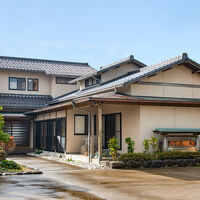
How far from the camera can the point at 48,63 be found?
32.8m

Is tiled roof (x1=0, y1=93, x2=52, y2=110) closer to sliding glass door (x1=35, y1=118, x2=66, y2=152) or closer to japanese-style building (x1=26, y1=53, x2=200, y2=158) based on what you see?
sliding glass door (x1=35, y1=118, x2=66, y2=152)

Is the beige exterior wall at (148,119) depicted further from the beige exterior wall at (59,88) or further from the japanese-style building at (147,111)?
the beige exterior wall at (59,88)

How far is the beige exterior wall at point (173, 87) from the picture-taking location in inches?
719

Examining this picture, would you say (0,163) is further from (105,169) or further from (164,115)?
(164,115)

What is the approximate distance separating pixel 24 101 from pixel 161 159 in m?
15.7

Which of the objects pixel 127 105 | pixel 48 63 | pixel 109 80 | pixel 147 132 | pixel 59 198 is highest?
pixel 48 63

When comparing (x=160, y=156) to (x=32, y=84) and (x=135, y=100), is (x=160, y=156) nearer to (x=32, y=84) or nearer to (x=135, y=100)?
(x=135, y=100)

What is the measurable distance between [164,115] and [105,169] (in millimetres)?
4453

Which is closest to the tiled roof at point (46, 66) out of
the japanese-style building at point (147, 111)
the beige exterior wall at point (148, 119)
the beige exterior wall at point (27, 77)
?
the beige exterior wall at point (27, 77)

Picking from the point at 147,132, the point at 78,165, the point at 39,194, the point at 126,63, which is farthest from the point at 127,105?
the point at 39,194

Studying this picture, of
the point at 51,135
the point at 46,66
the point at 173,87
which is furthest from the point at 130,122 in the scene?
the point at 46,66

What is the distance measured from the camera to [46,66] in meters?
31.8

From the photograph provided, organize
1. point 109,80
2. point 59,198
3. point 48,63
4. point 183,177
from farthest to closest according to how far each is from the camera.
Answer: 1. point 48,63
2. point 109,80
3. point 183,177
4. point 59,198

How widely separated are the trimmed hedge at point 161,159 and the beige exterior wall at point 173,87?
10.9 ft
